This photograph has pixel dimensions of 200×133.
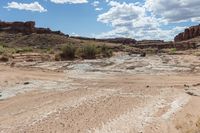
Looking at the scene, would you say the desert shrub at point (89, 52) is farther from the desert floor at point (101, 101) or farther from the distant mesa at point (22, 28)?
the distant mesa at point (22, 28)

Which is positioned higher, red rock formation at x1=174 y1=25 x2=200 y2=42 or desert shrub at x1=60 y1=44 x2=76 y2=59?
red rock formation at x1=174 y1=25 x2=200 y2=42

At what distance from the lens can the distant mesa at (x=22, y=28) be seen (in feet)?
317

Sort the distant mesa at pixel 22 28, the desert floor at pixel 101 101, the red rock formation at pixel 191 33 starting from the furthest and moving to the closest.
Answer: the red rock formation at pixel 191 33 < the distant mesa at pixel 22 28 < the desert floor at pixel 101 101

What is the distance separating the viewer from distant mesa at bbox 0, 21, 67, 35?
9677 cm

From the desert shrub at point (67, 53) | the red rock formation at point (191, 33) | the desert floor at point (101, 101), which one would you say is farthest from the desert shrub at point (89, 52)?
the red rock formation at point (191, 33)

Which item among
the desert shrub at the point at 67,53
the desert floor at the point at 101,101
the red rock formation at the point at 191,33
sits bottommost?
the desert floor at the point at 101,101

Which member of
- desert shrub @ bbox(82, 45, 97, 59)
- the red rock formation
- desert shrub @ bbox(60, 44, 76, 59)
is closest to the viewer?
desert shrub @ bbox(60, 44, 76, 59)

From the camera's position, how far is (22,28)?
97.8m

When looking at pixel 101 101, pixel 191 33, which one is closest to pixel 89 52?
pixel 101 101

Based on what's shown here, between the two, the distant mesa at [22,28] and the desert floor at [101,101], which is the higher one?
the distant mesa at [22,28]

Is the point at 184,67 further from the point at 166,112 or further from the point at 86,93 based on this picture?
the point at 166,112

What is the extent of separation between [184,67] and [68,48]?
47.8 ft

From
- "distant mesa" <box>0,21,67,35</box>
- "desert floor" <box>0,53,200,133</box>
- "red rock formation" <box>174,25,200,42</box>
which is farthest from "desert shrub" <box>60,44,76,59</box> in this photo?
"red rock formation" <box>174,25,200,42</box>

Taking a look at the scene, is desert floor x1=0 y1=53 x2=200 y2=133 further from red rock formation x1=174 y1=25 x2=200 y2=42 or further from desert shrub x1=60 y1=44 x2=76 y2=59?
red rock formation x1=174 y1=25 x2=200 y2=42
